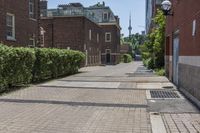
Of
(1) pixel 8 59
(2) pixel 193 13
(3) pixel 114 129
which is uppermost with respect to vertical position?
(2) pixel 193 13

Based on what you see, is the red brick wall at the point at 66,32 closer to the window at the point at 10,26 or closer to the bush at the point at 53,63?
the bush at the point at 53,63

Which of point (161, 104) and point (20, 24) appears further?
point (20, 24)

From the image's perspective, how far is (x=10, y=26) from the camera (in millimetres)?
25016

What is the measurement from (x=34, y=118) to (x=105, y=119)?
170 cm

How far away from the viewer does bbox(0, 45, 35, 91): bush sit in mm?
13754

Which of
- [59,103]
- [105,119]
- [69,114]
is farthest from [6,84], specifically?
[105,119]

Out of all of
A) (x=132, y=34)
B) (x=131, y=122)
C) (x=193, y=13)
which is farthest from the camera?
(x=132, y=34)

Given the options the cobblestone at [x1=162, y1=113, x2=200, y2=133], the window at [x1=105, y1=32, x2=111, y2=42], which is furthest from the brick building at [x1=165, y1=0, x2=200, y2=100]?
the window at [x1=105, y1=32, x2=111, y2=42]

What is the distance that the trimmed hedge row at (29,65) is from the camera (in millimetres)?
13969

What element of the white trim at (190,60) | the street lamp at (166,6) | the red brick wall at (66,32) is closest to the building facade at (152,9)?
the red brick wall at (66,32)

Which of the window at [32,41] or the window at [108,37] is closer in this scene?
the window at [32,41]

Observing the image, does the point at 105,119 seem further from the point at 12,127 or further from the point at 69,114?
the point at 12,127

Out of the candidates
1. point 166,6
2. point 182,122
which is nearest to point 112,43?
point 166,6

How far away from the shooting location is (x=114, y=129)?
308 inches
